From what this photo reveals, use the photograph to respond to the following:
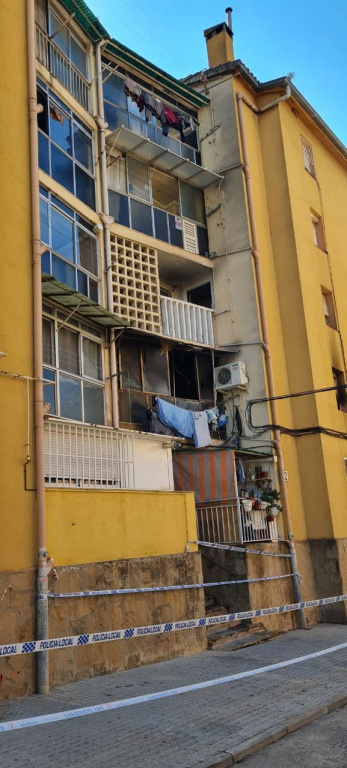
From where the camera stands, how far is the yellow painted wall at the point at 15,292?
813 cm

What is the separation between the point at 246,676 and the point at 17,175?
7950 mm

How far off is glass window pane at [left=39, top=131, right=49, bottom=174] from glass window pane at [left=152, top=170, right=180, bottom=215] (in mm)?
4889

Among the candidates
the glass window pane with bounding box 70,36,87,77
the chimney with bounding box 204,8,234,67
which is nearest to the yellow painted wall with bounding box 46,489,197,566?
the glass window pane with bounding box 70,36,87,77

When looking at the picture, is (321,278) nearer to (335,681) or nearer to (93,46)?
(93,46)

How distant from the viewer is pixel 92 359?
12.5 m

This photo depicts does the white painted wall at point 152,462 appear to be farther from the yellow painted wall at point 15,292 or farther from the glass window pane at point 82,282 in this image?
the yellow painted wall at point 15,292

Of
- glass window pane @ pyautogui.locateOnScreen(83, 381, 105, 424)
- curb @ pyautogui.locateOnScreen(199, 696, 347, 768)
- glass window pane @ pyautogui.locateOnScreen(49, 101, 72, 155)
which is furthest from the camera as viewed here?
glass window pane @ pyautogui.locateOnScreen(49, 101, 72, 155)

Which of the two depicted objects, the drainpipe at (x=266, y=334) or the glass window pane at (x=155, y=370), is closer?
the drainpipe at (x=266, y=334)

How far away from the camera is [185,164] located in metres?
16.3

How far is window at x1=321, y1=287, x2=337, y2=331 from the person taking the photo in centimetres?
1866

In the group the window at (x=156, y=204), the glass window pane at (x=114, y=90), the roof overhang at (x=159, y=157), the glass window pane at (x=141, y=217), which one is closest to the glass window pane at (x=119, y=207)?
the window at (x=156, y=204)

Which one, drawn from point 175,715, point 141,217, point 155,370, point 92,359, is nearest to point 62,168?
point 141,217

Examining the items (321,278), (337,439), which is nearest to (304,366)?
(337,439)

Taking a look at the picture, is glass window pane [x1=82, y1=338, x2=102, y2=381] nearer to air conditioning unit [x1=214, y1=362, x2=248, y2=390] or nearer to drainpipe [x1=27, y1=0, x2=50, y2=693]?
drainpipe [x1=27, y1=0, x2=50, y2=693]
